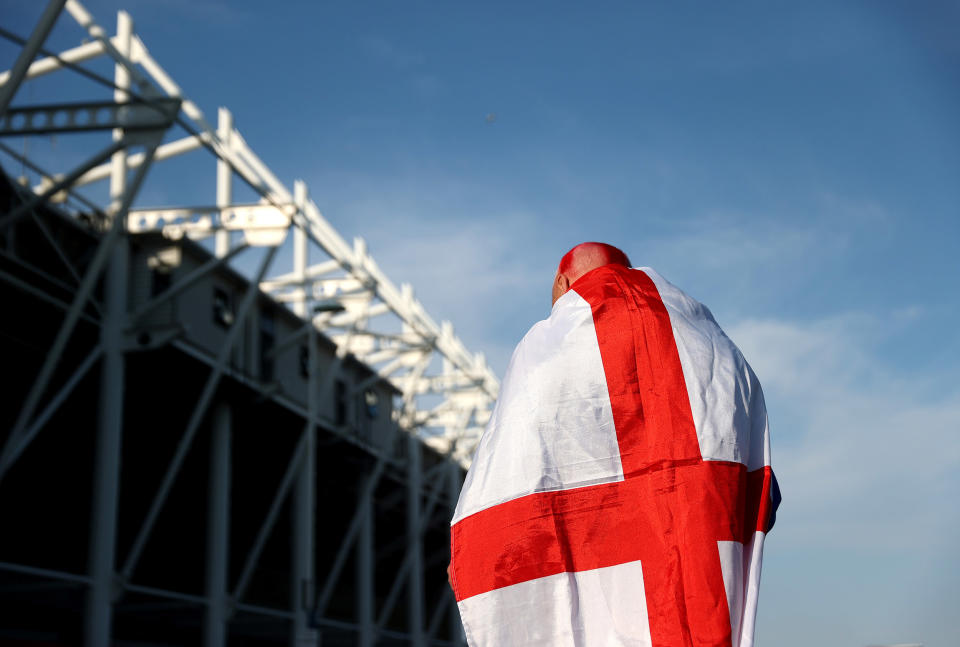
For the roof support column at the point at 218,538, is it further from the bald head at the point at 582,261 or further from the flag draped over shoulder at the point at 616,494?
the flag draped over shoulder at the point at 616,494

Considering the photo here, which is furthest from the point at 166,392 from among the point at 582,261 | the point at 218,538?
the point at 582,261

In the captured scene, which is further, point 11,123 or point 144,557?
point 144,557

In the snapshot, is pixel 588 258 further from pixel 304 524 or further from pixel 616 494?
pixel 304 524

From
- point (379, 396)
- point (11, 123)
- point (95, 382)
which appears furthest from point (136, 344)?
point (379, 396)

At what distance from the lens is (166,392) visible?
2308 cm

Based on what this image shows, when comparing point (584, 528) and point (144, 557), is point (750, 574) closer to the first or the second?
point (584, 528)

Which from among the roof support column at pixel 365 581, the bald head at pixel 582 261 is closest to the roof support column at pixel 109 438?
the roof support column at pixel 365 581

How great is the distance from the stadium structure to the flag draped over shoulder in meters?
13.3

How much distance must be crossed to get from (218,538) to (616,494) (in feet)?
70.4

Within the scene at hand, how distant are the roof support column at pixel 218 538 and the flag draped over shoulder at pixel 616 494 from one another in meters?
21.3

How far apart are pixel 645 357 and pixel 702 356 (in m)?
0.12

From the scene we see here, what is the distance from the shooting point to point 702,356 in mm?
2213

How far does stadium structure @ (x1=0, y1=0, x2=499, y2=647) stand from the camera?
18.2 metres

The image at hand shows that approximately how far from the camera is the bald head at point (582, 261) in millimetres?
2408
